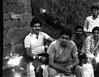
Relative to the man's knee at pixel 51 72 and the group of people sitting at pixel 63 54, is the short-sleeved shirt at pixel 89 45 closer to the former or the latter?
the group of people sitting at pixel 63 54

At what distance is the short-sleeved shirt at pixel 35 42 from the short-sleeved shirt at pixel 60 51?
1.36ft

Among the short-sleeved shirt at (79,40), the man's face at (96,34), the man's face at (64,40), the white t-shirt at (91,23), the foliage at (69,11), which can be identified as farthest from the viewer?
the foliage at (69,11)

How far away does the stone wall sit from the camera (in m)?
3.63

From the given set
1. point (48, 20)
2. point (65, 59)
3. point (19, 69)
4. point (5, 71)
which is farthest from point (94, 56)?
point (48, 20)

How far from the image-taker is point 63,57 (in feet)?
9.86

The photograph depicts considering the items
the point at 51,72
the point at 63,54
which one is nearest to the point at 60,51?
the point at 63,54

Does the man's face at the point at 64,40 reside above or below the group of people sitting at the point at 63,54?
above

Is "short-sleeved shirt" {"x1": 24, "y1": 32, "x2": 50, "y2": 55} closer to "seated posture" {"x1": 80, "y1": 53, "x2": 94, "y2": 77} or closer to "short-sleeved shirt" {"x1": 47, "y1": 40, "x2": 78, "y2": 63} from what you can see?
"short-sleeved shirt" {"x1": 47, "y1": 40, "x2": 78, "y2": 63}

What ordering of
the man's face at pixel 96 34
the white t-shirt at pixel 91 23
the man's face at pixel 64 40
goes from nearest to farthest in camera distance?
the man's face at pixel 64 40 → the man's face at pixel 96 34 → the white t-shirt at pixel 91 23

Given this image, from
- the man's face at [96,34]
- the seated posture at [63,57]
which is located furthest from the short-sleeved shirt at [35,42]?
the man's face at [96,34]

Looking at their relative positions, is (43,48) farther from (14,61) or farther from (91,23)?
(91,23)

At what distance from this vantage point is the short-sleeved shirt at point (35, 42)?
328 centimetres

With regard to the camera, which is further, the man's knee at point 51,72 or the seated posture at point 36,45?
the seated posture at point 36,45

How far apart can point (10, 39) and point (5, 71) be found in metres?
0.70
